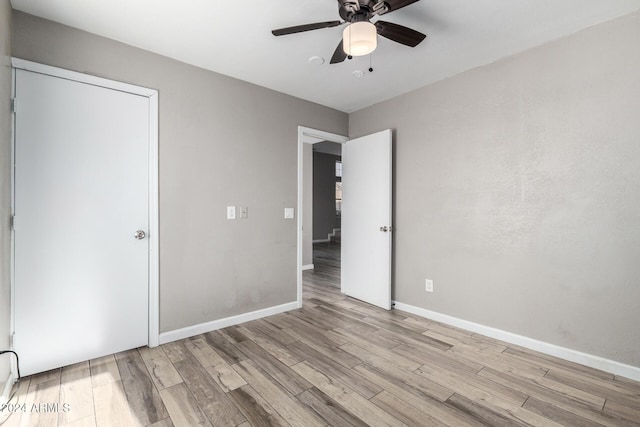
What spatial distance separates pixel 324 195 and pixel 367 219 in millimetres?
6371

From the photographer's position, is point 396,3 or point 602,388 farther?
point 602,388

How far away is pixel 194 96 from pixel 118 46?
2.09 ft

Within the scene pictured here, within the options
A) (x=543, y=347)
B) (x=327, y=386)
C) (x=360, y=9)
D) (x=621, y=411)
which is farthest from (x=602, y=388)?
(x=360, y=9)

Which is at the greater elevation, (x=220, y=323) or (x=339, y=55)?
(x=339, y=55)

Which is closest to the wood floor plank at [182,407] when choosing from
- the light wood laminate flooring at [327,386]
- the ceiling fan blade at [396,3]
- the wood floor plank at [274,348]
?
the light wood laminate flooring at [327,386]

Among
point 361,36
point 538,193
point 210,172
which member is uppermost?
point 361,36

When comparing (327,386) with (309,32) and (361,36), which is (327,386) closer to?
(361,36)

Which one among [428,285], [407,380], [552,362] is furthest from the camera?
[428,285]

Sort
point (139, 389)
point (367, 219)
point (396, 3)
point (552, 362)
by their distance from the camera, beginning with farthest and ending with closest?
1. point (367, 219)
2. point (552, 362)
3. point (139, 389)
4. point (396, 3)

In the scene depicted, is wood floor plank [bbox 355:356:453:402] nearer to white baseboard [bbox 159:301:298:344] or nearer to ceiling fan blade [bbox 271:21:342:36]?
white baseboard [bbox 159:301:298:344]

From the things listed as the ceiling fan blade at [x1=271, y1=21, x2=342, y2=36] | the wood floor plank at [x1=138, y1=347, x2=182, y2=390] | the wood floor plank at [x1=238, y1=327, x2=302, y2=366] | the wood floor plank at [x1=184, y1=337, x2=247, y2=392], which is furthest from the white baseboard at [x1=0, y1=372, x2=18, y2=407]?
the ceiling fan blade at [x1=271, y1=21, x2=342, y2=36]

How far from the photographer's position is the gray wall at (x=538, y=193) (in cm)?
211

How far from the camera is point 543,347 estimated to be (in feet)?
8.00

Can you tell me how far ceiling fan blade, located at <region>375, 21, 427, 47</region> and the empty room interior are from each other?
17 mm
